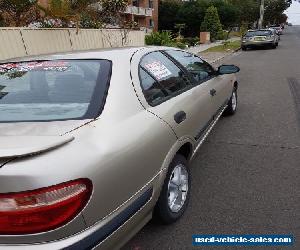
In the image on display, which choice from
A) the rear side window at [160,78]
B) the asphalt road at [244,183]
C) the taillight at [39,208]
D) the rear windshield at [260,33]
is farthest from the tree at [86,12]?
the rear windshield at [260,33]

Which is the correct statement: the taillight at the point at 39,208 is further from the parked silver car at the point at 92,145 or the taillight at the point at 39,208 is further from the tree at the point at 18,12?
the tree at the point at 18,12

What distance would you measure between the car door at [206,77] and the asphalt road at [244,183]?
2.10 ft

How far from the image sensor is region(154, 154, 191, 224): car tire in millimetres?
3000

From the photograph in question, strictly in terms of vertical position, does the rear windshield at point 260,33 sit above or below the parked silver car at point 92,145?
below

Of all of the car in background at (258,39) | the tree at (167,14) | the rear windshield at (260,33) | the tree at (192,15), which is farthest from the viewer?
the tree at (167,14)

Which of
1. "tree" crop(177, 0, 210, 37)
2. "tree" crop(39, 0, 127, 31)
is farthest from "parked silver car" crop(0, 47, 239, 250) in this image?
"tree" crop(177, 0, 210, 37)

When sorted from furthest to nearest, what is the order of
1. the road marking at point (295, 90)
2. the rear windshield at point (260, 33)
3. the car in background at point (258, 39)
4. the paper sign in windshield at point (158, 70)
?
the rear windshield at point (260, 33)
the car in background at point (258, 39)
the road marking at point (295, 90)
the paper sign in windshield at point (158, 70)

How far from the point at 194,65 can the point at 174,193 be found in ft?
6.16

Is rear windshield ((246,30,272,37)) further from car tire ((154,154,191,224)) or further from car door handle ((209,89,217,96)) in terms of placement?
car tire ((154,154,191,224))

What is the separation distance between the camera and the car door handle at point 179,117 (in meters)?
3.16

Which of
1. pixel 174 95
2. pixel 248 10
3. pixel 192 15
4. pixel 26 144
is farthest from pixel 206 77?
pixel 248 10

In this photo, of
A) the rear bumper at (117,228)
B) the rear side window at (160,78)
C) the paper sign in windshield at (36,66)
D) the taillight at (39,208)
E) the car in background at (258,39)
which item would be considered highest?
the paper sign in windshield at (36,66)

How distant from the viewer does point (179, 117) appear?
3.22 m

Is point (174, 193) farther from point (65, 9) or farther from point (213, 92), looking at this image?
point (65, 9)
